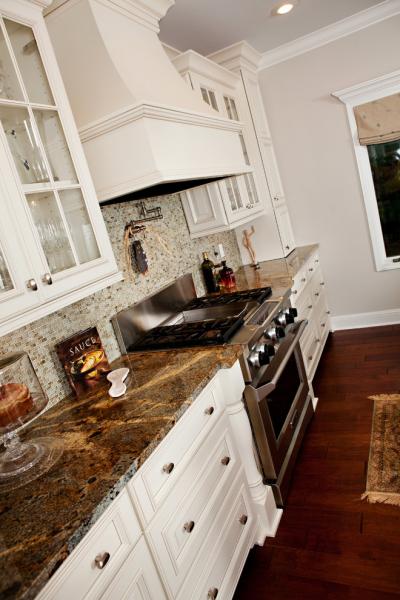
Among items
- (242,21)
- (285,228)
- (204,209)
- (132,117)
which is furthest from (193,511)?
(242,21)

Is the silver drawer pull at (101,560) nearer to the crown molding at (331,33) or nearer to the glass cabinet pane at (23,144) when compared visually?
the glass cabinet pane at (23,144)

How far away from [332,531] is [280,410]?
0.56m

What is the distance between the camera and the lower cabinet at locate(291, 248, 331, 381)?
9.19 ft

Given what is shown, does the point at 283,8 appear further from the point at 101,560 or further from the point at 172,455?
the point at 101,560

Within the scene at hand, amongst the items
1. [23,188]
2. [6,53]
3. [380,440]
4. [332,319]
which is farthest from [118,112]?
[332,319]

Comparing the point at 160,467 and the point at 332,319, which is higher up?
the point at 160,467

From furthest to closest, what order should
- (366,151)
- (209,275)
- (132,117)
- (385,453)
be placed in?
(366,151), (209,275), (385,453), (132,117)

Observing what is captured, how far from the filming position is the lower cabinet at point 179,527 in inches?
36.6

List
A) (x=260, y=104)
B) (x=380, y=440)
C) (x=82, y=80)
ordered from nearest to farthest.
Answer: (x=82, y=80) < (x=380, y=440) < (x=260, y=104)

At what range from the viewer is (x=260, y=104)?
3488 millimetres

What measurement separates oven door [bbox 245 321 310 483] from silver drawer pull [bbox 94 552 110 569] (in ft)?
2.92

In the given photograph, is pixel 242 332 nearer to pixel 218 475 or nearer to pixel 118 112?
pixel 218 475

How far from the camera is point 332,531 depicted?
1742mm

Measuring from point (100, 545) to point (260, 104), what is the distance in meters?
3.54
